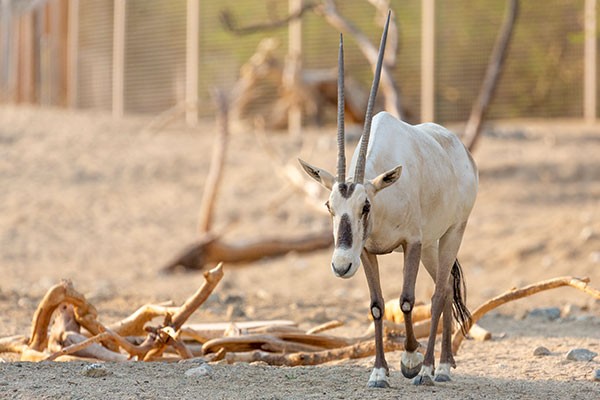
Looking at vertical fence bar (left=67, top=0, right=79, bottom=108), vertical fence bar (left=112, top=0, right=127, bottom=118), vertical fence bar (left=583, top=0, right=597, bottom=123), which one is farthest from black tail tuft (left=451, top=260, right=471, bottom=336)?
vertical fence bar (left=67, top=0, right=79, bottom=108)

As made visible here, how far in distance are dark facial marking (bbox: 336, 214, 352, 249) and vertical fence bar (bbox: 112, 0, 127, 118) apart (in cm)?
1703

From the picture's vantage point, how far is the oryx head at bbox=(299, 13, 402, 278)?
403 cm

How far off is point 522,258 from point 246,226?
3.72 m

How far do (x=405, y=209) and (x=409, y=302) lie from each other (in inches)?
15.0

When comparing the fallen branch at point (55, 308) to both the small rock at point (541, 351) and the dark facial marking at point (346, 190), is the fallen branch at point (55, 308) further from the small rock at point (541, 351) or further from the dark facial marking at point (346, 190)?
the small rock at point (541, 351)

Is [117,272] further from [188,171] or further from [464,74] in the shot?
[464,74]

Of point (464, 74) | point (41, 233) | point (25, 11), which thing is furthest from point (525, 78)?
point (25, 11)

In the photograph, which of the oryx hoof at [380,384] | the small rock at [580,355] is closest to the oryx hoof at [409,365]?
the oryx hoof at [380,384]

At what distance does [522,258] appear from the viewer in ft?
37.3

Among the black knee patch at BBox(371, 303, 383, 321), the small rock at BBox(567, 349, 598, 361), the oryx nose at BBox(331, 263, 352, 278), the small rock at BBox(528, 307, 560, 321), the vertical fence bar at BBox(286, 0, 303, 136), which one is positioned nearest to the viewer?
the oryx nose at BBox(331, 263, 352, 278)

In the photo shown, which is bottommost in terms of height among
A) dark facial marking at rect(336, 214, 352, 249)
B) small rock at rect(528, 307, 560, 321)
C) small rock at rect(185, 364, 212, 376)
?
small rock at rect(528, 307, 560, 321)

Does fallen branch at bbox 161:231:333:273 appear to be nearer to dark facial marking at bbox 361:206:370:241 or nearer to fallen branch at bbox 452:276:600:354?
fallen branch at bbox 452:276:600:354

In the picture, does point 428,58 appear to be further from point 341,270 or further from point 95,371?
point 341,270

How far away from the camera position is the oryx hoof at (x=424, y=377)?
4.53 meters
